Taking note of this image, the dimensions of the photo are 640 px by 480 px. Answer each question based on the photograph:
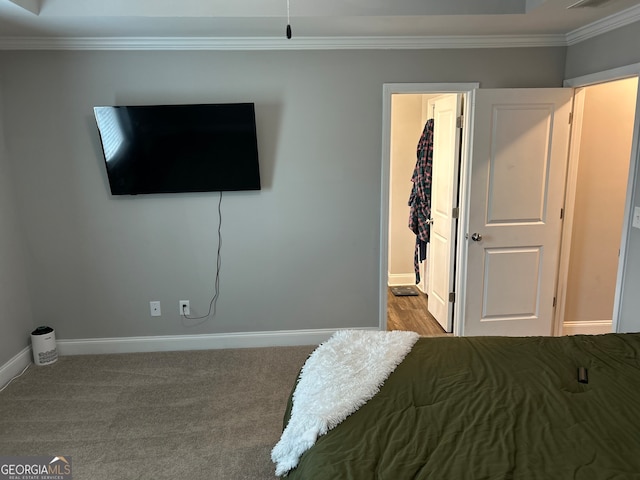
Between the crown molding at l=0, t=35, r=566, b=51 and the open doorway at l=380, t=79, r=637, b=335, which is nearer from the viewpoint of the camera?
the crown molding at l=0, t=35, r=566, b=51

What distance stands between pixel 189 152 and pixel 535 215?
2718 mm

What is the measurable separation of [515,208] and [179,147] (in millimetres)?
2614

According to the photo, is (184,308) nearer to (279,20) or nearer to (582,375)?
(279,20)

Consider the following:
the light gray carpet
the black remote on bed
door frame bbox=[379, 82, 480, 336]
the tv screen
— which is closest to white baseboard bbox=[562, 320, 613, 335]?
door frame bbox=[379, 82, 480, 336]

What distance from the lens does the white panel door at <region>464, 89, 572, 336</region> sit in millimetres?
3199

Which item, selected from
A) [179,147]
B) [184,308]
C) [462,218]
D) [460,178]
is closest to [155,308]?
[184,308]

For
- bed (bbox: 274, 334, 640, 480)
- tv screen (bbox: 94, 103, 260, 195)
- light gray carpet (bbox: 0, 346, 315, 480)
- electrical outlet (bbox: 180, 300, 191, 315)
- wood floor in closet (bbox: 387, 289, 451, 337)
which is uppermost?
tv screen (bbox: 94, 103, 260, 195)

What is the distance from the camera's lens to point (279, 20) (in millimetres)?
2676

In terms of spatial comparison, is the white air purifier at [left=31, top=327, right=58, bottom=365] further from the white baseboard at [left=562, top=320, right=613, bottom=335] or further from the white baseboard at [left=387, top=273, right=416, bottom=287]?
the white baseboard at [left=562, top=320, right=613, bottom=335]

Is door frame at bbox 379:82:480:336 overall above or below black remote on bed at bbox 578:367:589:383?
above

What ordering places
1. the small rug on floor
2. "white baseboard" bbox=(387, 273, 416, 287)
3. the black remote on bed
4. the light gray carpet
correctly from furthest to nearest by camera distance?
"white baseboard" bbox=(387, 273, 416, 287) → the small rug on floor → the light gray carpet → the black remote on bed

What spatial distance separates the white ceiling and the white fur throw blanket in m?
1.97

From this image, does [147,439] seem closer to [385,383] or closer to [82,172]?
[385,383]

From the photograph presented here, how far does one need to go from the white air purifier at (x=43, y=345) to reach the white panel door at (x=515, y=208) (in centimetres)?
333
